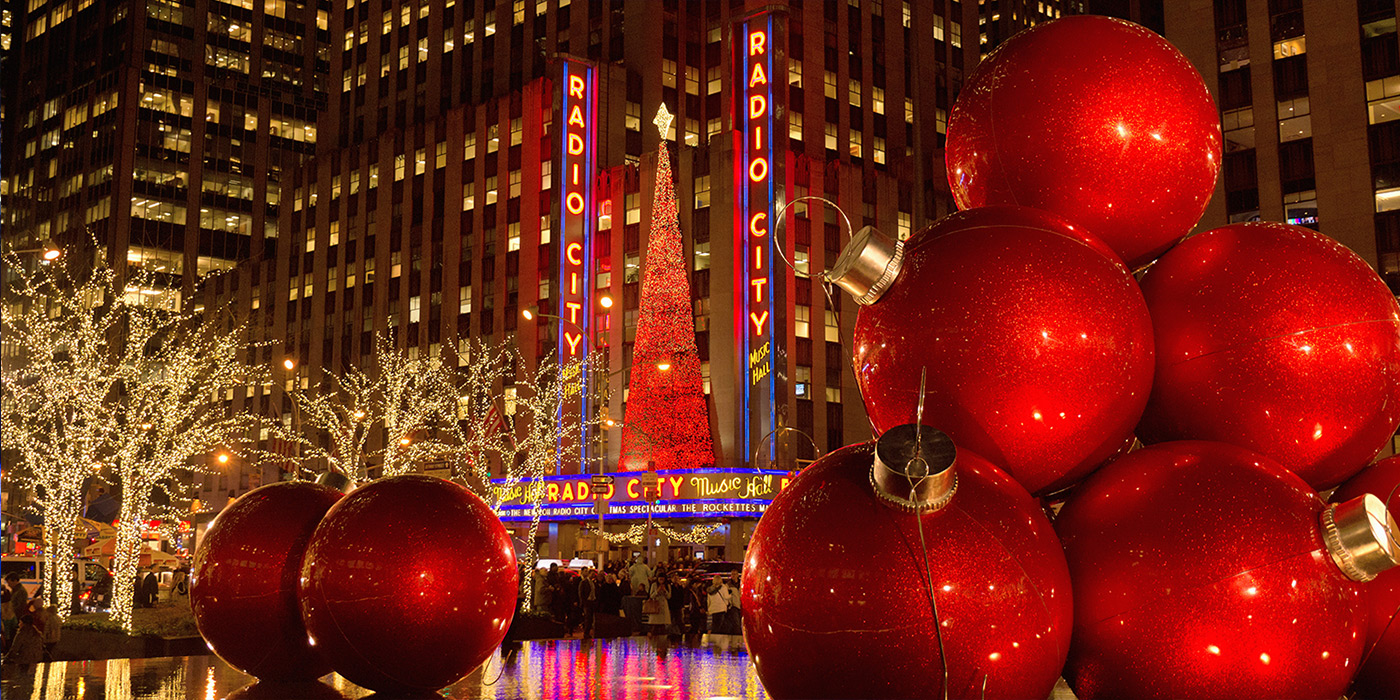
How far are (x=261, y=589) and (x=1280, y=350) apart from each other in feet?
18.6

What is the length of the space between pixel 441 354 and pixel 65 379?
4470 cm

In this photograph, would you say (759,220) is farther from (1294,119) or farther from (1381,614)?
(1381,614)

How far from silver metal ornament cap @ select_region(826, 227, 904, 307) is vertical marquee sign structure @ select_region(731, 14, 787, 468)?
44242 mm

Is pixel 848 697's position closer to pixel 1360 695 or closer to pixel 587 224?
pixel 1360 695

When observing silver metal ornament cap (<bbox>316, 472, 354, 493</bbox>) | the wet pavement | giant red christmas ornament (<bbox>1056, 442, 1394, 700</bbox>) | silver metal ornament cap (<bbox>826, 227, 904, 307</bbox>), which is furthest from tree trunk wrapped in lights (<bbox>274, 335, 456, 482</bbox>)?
giant red christmas ornament (<bbox>1056, 442, 1394, 700</bbox>)

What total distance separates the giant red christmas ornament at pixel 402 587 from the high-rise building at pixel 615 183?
28367mm

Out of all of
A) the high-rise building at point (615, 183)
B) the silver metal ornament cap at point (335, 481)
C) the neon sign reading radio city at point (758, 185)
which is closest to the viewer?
the silver metal ornament cap at point (335, 481)

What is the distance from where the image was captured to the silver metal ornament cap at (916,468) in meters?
4.14

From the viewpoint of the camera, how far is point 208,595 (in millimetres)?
7117

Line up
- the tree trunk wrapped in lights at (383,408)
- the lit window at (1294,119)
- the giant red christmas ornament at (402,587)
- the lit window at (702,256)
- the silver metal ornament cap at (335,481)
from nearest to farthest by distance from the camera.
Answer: the giant red christmas ornament at (402,587) < the silver metal ornament cap at (335,481) < the tree trunk wrapped in lights at (383,408) < the lit window at (1294,119) < the lit window at (702,256)

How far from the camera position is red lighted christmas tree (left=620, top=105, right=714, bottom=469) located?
42.9 metres

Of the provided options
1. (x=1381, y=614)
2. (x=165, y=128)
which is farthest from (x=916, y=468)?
(x=165, y=128)

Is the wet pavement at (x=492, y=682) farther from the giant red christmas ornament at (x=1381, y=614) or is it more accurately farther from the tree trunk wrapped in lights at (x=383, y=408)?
the tree trunk wrapped in lights at (x=383, y=408)

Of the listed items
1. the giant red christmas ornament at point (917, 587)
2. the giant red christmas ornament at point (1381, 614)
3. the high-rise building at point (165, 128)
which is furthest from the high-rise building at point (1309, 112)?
the high-rise building at point (165, 128)
